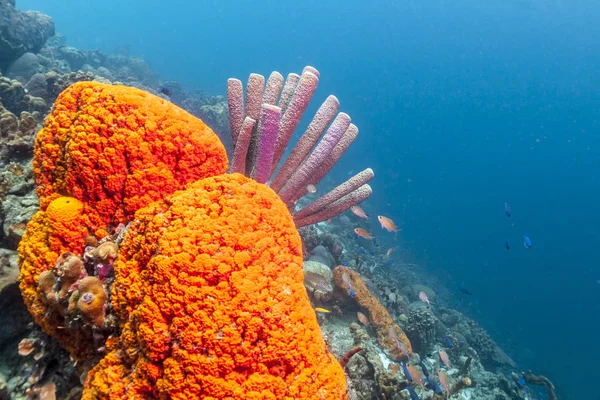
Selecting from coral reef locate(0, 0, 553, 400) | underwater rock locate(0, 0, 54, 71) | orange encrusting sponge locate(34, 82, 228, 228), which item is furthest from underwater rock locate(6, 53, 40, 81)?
orange encrusting sponge locate(34, 82, 228, 228)

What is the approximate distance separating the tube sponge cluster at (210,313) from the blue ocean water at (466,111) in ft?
85.8

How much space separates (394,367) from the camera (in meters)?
5.27

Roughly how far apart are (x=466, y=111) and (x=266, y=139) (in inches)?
4512

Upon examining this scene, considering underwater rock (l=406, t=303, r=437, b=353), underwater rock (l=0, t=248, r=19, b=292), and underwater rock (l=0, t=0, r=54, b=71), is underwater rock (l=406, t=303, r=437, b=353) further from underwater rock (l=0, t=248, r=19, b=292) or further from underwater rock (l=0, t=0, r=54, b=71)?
underwater rock (l=0, t=0, r=54, b=71)

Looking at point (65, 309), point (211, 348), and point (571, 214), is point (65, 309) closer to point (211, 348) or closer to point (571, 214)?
point (211, 348)

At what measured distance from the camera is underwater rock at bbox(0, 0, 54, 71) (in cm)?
1051

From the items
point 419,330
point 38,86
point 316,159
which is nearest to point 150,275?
point 316,159

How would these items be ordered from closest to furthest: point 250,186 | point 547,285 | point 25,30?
point 250,186, point 25,30, point 547,285

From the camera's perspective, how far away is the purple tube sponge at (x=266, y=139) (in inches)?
113

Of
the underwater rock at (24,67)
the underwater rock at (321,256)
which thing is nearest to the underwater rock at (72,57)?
the underwater rock at (24,67)

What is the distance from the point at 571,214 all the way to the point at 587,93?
50.0m

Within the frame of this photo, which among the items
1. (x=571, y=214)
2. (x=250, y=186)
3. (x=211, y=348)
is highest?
(x=571, y=214)

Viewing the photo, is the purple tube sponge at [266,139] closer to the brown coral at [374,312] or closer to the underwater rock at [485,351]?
the brown coral at [374,312]

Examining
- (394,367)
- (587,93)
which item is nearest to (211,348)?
(394,367)
